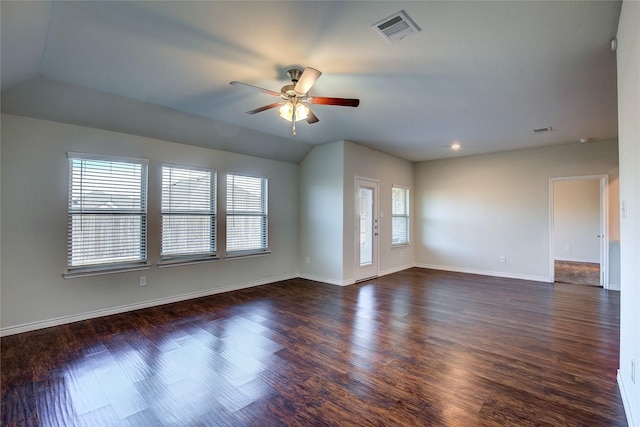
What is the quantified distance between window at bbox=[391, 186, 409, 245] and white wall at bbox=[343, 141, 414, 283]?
0.15 meters

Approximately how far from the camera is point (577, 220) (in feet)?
25.3

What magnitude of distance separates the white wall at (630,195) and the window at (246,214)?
482 cm

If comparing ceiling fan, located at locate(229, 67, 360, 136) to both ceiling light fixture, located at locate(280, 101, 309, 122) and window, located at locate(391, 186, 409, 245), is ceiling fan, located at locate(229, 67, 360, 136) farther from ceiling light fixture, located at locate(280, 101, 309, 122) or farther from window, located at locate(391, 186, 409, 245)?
window, located at locate(391, 186, 409, 245)

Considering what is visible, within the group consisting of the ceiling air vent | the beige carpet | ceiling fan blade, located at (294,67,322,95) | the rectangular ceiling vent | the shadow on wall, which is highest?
the rectangular ceiling vent

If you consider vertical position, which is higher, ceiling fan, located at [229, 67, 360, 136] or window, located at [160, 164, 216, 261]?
ceiling fan, located at [229, 67, 360, 136]

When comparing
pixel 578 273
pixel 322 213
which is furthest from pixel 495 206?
pixel 322 213

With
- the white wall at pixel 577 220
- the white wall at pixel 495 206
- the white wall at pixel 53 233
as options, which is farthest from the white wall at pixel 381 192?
the white wall at pixel 577 220

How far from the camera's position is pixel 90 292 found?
145 inches

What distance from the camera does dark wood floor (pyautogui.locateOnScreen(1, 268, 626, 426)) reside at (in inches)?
75.6

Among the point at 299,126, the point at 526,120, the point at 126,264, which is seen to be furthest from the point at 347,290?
the point at 526,120

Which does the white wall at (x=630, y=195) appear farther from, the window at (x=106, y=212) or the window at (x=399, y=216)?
the window at (x=106, y=212)

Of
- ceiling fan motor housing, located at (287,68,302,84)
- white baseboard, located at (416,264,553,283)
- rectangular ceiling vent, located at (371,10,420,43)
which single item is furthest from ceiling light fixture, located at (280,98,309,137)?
white baseboard, located at (416,264,553,283)

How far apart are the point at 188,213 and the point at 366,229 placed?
3.33 m

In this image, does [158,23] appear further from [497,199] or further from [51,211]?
[497,199]
